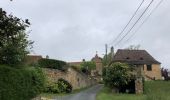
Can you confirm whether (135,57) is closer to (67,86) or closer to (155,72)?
(155,72)

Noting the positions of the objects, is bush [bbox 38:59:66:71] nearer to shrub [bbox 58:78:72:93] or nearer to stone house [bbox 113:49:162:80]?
shrub [bbox 58:78:72:93]

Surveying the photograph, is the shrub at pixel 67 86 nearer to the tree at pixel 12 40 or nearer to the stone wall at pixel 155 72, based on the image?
the tree at pixel 12 40

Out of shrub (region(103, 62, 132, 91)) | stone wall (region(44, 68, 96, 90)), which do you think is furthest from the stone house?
shrub (region(103, 62, 132, 91))

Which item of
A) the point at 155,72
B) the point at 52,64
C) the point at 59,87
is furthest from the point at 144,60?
the point at 59,87

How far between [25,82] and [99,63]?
117 m

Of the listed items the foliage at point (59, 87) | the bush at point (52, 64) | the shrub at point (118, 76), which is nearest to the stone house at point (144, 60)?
the shrub at point (118, 76)

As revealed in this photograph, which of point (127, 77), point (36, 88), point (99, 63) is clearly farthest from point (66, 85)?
point (99, 63)

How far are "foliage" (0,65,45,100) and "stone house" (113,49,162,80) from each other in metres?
57.5

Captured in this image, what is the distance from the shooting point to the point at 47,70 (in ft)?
174

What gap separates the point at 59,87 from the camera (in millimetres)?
52031

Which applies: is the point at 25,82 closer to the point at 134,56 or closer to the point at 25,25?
the point at 25,25

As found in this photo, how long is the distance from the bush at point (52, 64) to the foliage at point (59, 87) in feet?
6.92

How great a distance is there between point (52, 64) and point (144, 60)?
134ft

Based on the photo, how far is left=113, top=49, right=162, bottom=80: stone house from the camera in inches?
3580
